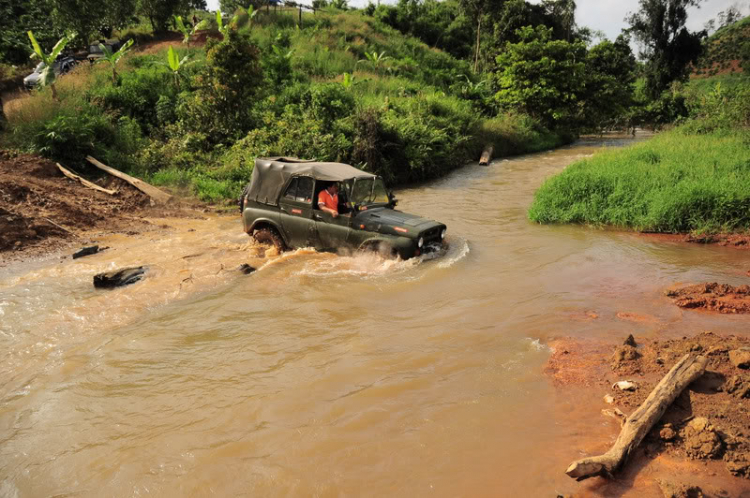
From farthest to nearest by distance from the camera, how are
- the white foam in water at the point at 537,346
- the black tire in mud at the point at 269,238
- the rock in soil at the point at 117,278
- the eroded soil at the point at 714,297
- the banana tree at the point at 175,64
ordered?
the banana tree at the point at 175,64, the black tire in mud at the point at 269,238, the rock in soil at the point at 117,278, the eroded soil at the point at 714,297, the white foam in water at the point at 537,346

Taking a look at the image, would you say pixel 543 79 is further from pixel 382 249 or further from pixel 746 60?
pixel 746 60

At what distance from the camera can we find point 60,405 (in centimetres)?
458

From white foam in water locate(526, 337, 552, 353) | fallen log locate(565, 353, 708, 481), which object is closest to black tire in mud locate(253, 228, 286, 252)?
white foam in water locate(526, 337, 552, 353)

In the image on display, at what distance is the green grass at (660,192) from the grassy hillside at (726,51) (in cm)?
5144

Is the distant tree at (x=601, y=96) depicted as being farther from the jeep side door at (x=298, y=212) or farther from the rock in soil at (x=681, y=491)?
the rock in soil at (x=681, y=491)

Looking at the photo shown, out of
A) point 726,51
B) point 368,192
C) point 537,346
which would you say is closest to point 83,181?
point 368,192

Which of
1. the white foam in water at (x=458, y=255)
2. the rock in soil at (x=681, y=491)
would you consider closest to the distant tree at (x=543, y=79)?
the white foam in water at (x=458, y=255)

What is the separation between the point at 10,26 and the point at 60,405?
35.2m

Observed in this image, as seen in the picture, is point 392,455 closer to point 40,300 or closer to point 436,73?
point 40,300

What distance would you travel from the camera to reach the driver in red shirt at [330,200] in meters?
8.08

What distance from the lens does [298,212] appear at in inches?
334

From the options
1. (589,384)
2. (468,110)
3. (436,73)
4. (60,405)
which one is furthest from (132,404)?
(436,73)

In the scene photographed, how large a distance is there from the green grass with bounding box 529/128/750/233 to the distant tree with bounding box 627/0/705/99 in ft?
93.8

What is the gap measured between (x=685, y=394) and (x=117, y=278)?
7.53m
